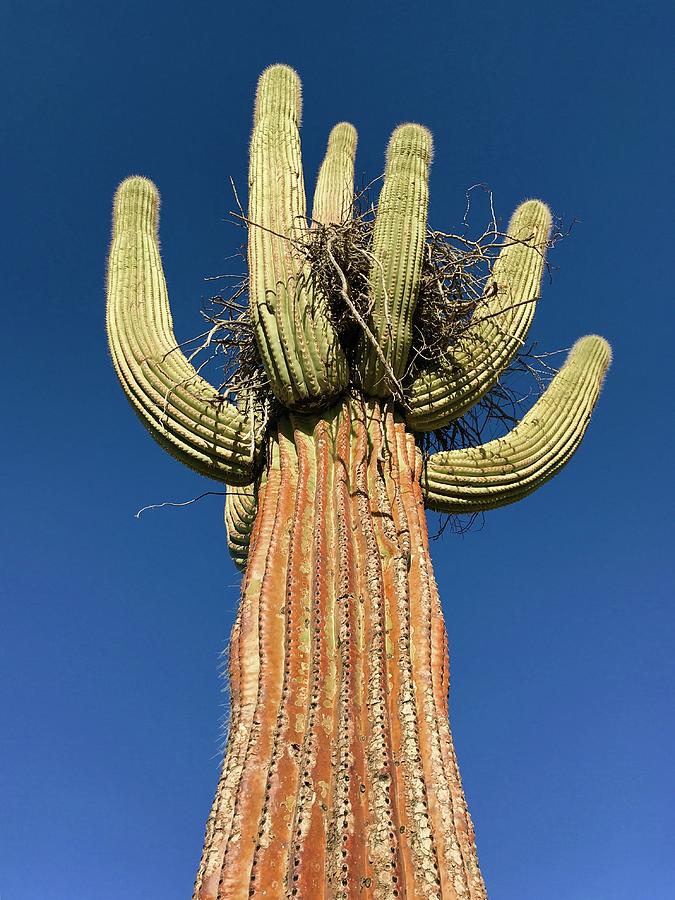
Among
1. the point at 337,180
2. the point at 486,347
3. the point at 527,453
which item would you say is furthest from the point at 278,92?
the point at 527,453

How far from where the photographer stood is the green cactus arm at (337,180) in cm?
532

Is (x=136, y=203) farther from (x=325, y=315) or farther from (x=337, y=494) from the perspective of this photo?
(x=337, y=494)

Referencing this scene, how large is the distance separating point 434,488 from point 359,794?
6.75 ft

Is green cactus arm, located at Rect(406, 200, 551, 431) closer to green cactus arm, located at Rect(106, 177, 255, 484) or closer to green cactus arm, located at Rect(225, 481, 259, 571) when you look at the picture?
green cactus arm, located at Rect(106, 177, 255, 484)

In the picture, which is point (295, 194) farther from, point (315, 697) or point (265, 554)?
point (315, 697)

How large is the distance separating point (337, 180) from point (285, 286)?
5.47ft

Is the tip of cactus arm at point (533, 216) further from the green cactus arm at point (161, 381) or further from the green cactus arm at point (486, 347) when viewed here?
the green cactus arm at point (161, 381)

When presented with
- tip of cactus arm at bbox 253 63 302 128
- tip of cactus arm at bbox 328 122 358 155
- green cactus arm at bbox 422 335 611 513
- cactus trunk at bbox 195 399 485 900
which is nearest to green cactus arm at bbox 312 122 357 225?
tip of cactus arm at bbox 328 122 358 155

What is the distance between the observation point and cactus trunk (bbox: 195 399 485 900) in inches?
103

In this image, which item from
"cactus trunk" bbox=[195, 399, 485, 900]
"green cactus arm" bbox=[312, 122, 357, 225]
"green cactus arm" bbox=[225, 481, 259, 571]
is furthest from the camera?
"green cactus arm" bbox=[225, 481, 259, 571]

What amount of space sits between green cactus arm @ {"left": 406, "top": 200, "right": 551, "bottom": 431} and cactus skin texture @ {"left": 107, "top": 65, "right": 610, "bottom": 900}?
12 millimetres

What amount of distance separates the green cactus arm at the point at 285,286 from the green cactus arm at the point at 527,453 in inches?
32.0

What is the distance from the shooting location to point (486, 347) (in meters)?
4.77

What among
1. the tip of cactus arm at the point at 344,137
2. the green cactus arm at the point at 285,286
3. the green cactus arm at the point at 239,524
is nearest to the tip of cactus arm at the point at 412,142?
the green cactus arm at the point at 285,286
